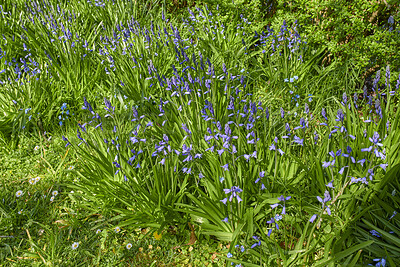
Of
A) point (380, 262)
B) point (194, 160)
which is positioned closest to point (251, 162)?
point (194, 160)

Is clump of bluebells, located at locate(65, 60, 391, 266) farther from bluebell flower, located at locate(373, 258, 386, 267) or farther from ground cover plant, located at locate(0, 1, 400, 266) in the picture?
bluebell flower, located at locate(373, 258, 386, 267)

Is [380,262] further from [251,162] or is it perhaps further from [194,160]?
[194,160]

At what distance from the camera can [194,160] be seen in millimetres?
2426

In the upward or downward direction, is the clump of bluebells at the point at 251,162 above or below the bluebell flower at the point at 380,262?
above

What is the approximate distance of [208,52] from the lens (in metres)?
4.25

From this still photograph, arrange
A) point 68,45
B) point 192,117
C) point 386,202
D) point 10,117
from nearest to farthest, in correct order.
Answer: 1. point 386,202
2. point 192,117
3. point 10,117
4. point 68,45

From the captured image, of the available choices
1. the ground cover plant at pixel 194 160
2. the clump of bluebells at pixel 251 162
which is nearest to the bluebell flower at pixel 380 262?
the ground cover plant at pixel 194 160

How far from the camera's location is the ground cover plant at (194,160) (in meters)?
2.19

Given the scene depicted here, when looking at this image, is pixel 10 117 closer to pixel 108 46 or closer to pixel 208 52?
pixel 108 46

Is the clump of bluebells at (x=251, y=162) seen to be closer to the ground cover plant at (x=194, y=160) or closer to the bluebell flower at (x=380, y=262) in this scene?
the ground cover plant at (x=194, y=160)

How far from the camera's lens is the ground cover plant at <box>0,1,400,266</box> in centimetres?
219

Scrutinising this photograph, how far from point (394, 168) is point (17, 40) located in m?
4.97

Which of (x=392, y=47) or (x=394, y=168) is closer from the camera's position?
(x=394, y=168)

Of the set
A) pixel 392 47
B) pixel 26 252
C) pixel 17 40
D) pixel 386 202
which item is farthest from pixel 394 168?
pixel 17 40
